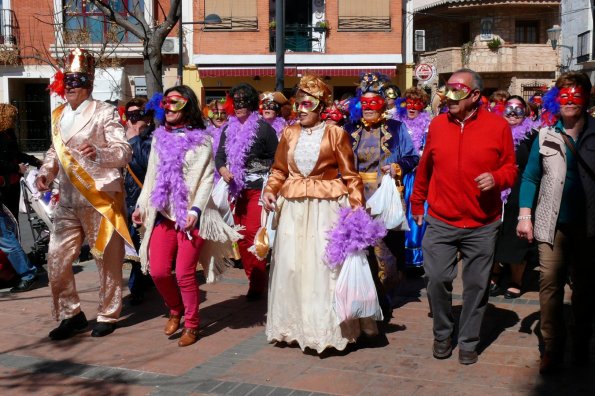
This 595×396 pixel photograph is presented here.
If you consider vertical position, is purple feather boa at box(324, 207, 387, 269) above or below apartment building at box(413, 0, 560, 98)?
below

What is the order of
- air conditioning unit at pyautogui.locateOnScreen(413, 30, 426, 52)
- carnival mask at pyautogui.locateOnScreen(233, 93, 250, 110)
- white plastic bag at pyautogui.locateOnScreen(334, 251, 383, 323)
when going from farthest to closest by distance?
air conditioning unit at pyautogui.locateOnScreen(413, 30, 426, 52), carnival mask at pyautogui.locateOnScreen(233, 93, 250, 110), white plastic bag at pyautogui.locateOnScreen(334, 251, 383, 323)

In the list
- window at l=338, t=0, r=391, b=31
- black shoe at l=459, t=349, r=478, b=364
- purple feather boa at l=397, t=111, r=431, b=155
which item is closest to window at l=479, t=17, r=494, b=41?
window at l=338, t=0, r=391, b=31

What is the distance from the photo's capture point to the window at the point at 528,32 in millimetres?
38875

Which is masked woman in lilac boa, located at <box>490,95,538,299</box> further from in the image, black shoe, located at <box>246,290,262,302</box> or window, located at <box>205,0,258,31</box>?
window, located at <box>205,0,258,31</box>

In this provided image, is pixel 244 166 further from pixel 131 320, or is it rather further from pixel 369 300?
pixel 369 300

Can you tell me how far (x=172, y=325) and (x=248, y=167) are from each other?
191cm

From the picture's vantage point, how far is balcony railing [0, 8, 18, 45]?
2880 cm

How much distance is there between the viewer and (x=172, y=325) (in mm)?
6031

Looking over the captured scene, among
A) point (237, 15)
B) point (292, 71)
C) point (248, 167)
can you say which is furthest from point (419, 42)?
point (248, 167)

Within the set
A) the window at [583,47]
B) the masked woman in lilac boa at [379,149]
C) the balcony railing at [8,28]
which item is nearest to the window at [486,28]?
the window at [583,47]

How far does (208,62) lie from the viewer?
29.0m

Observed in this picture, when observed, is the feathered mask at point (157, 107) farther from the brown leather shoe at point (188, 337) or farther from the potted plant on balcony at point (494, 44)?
the potted plant on balcony at point (494, 44)

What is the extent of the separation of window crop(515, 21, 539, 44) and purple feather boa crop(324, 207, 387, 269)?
119ft

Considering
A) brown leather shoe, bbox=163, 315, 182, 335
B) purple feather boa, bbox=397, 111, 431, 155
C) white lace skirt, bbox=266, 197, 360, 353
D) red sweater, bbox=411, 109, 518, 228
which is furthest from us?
purple feather boa, bbox=397, 111, 431, 155
